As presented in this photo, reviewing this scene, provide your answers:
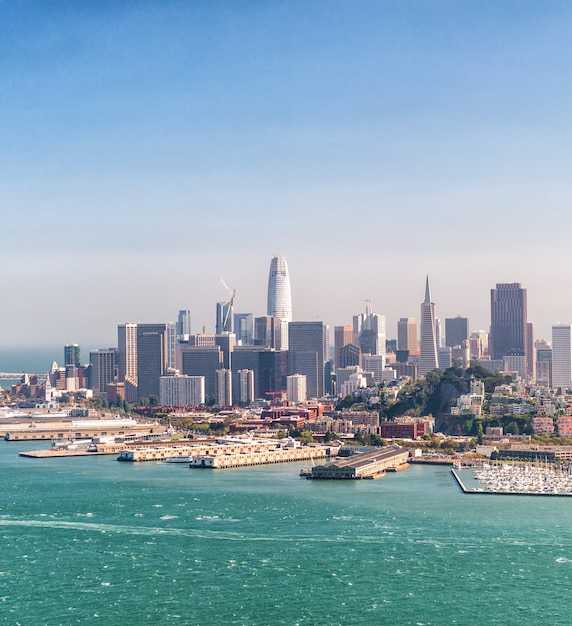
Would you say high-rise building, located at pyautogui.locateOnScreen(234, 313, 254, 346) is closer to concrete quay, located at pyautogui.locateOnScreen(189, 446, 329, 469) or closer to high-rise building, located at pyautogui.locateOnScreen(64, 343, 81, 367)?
high-rise building, located at pyautogui.locateOnScreen(64, 343, 81, 367)

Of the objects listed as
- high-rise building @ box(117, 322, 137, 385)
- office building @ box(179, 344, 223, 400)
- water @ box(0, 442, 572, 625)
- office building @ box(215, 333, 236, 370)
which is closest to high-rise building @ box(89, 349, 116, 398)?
high-rise building @ box(117, 322, 137, 385)

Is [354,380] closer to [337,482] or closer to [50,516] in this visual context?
[337,482]

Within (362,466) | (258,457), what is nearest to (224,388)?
(258,457)

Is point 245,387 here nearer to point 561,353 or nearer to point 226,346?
point 226,346

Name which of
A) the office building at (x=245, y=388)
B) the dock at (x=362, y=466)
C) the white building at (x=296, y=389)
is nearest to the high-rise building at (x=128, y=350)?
the office building at (x=245, y=388)

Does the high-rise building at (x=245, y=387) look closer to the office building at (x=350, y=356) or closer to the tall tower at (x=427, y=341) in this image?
the tall tower at (x=427, y=341)

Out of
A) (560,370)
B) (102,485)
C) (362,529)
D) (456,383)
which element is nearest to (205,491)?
(102,485)
